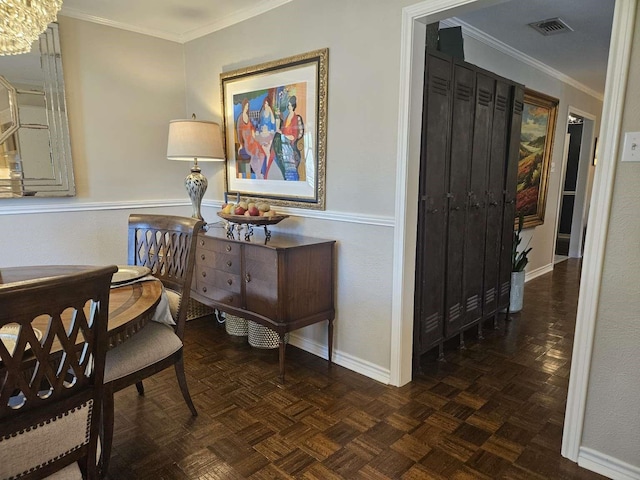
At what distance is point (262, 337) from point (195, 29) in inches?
98.7

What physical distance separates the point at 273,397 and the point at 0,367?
4.91 ft

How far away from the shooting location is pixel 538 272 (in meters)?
4.87

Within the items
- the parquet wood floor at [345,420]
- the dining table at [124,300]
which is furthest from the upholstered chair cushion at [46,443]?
the parquet wood floor at [345,420]

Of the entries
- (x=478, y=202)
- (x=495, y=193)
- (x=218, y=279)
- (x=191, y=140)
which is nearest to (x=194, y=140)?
(x=191, y=140)

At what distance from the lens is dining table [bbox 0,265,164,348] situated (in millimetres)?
Result: 1332

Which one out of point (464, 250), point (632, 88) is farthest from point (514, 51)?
point (632, 88)

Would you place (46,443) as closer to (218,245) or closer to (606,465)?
(218,245)

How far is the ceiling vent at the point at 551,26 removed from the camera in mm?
3033

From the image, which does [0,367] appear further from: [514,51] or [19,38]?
[514,51]

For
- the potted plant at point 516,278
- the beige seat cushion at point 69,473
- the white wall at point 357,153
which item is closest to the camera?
the beige seat cushion at point 69,473

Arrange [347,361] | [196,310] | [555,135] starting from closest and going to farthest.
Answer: [347,361] < [196,310] < [555,135]

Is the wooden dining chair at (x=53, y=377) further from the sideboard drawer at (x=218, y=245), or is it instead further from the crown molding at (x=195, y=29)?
the crown molding at (x=195, y=29)

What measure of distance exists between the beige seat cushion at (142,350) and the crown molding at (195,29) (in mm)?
2155

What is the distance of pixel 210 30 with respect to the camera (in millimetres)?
3230
